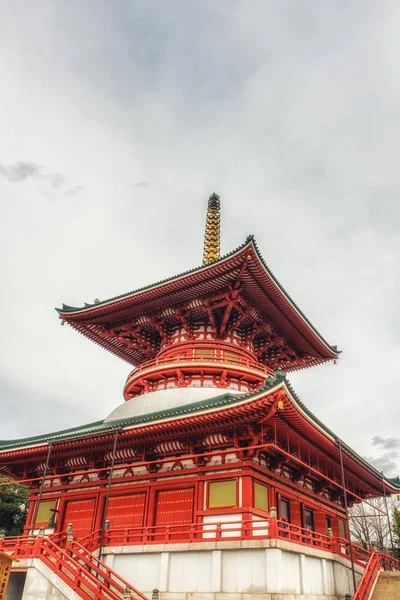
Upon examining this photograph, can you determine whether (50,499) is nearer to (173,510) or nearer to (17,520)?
(173,510)

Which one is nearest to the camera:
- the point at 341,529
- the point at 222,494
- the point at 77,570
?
the point at 77,570

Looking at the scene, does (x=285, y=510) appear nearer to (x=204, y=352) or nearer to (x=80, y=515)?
(x=204, y=352)

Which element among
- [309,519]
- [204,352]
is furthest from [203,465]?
[204,352]

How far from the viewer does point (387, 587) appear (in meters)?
18.2

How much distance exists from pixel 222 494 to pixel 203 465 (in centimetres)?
141

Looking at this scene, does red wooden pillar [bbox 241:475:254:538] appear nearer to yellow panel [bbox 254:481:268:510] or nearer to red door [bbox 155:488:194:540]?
yellow panel [bbox 254:481:268:510]

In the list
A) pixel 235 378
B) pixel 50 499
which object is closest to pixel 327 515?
pixel 235 378

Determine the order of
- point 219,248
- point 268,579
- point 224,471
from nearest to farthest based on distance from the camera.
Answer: point 268,579 < point 224,471 < point 219,248

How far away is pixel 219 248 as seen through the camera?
34.9 m

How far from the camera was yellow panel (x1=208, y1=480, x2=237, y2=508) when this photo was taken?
17859 mm

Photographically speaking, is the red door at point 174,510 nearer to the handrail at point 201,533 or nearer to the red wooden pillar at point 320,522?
the handrail at point 201,533

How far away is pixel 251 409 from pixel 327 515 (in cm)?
1150

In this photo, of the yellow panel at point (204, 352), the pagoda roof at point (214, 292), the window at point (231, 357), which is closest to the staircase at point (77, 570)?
the yellow panel at point (204, 352)

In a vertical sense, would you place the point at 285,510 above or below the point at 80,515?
above
